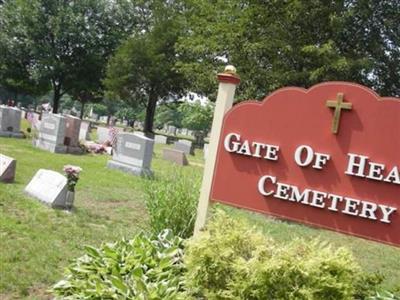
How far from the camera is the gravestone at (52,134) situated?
699 inches

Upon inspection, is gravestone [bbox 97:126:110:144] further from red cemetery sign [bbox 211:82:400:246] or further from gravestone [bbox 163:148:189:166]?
red cemetery sign [bbox 211:82:400:246]

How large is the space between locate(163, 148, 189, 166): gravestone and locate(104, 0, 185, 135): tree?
1625 cm

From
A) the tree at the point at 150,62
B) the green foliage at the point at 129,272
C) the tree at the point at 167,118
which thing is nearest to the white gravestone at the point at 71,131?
the green foliage at the point at 129,272

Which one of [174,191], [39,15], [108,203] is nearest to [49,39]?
[39,15]

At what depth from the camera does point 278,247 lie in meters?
3.80

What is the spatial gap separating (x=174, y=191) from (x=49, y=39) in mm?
37901

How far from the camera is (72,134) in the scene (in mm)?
18734

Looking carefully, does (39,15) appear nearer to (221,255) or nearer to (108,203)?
(108,203)

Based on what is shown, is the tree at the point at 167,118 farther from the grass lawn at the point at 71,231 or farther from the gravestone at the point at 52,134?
the grass lawn at the point at 71,231

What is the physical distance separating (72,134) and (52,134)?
0.88 metres

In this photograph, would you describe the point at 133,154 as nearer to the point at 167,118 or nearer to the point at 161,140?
the point at 161,140

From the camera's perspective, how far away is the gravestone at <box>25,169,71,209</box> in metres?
8.48

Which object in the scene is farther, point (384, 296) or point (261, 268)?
point (384, 296)

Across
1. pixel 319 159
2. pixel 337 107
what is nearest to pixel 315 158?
pixel 319 159
